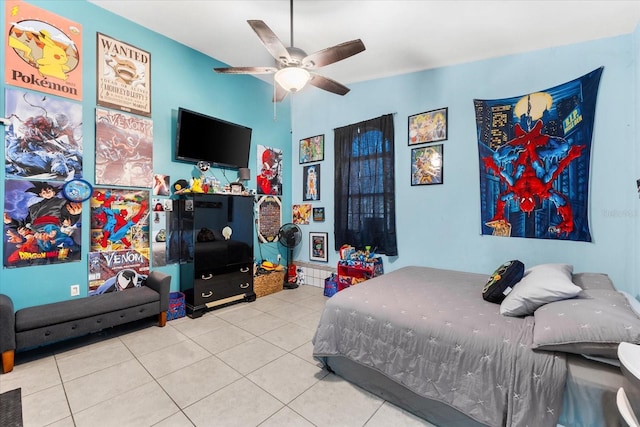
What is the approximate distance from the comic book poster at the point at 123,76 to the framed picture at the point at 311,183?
7.81ft

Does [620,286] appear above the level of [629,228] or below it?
below

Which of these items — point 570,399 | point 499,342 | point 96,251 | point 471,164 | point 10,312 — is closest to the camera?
point 570,399

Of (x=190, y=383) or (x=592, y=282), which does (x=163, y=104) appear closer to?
(x=190, y=383)

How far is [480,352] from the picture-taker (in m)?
1.48

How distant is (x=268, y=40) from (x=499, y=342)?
8.48 ft

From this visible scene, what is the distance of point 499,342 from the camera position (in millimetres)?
1458

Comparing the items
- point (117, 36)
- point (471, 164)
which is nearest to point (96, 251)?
point (117, 36)

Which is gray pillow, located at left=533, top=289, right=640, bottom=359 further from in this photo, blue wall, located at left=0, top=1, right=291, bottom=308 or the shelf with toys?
blue wall, located at left=0, top=1, right=291, bottom=308

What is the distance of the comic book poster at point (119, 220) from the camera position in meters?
2.81

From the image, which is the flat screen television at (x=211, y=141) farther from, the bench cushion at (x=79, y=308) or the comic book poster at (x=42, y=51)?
the bench cushion at (x=79, y=308)

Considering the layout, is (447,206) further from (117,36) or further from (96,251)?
(117,36)

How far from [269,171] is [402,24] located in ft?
8.99

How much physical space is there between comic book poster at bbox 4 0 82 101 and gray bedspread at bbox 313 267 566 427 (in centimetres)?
329

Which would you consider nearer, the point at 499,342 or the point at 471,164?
the point at 499,342
